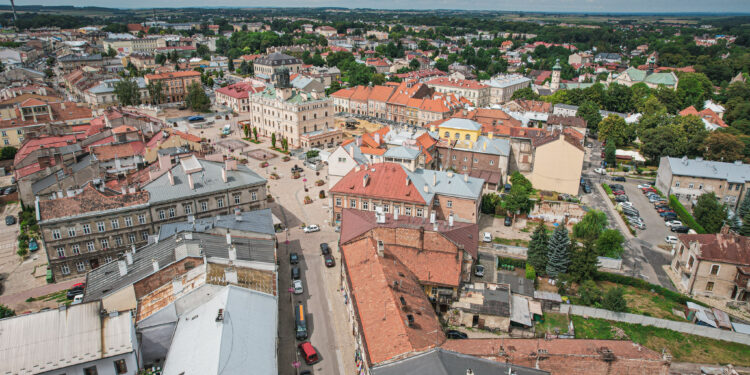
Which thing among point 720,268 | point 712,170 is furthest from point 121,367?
point 712,170

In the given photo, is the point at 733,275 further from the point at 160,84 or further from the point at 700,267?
the point at 160,84

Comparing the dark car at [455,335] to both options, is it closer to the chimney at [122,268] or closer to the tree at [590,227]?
the tree at [590,227]

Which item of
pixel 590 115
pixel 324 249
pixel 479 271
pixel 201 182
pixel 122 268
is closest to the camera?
pixel 122 268

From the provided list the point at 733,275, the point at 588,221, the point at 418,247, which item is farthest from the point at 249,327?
the point at 733,275

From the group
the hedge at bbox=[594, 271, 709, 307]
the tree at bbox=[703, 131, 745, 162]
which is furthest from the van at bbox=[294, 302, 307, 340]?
the tree at bbox=[703, 131, 745, 162]

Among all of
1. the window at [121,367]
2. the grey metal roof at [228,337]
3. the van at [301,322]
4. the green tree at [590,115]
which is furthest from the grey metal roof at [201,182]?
the green tree at [590,115]

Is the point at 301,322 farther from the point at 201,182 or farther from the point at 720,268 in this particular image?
the point at 720,268
